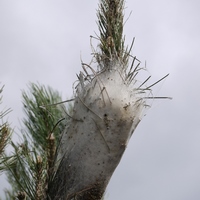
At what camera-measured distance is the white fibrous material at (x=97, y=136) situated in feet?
6.25

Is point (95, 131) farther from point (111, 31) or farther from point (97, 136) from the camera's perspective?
point (111, 31)

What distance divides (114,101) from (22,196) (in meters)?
0.54

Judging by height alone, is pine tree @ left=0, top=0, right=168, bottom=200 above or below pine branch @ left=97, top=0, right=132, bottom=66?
below

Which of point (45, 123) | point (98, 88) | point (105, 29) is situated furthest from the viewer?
point (45, 123)

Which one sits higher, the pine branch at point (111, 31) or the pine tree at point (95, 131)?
the pine branch at point (111, 31)

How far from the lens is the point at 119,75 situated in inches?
80.9

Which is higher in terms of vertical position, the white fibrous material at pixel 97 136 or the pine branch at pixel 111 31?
the pine branch at pixel 111 31

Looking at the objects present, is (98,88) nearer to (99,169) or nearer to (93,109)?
(93,109)

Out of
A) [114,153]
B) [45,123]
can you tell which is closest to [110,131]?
[114,153]

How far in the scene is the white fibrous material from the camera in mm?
1905

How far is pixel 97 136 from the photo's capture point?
1920mm

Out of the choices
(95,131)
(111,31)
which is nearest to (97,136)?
(95,131)

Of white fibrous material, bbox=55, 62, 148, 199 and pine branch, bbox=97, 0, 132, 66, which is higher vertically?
pine branch, bbox=97, 0, 132, 66

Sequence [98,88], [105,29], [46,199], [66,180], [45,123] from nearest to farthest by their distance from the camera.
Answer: [46,199] → [66,180] → [98,88] → [105,29] → [45,123]
